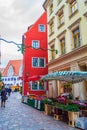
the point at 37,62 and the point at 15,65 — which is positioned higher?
the point at 15,65

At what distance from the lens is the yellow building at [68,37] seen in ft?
51.5

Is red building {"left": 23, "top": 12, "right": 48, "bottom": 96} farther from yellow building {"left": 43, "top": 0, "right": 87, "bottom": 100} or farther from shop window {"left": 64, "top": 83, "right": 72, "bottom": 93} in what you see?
shop window {"left": 64, "top": 83, "right": 72, "bottom": 93}

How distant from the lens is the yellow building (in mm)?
15692

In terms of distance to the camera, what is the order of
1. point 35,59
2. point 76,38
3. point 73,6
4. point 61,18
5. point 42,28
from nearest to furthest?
point 76,38, point 73,6, point 61,18, point 35,59, point 42,28

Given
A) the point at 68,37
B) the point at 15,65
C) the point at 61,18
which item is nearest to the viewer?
the point at 68,37

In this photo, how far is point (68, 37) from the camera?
18328mm

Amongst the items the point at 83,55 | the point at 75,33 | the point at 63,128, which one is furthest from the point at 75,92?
the point at 63,128

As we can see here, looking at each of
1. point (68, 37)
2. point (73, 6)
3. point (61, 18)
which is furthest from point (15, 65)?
point (73, 6)

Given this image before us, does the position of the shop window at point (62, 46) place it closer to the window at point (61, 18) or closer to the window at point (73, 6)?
the window at point (61, 18)

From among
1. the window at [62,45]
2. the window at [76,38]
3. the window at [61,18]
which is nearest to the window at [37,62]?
the window at [62,45]

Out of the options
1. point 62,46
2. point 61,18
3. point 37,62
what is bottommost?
point 37,62

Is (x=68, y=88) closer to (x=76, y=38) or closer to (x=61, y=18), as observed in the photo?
(x=76, y=38)

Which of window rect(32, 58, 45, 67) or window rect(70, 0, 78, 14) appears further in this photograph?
window rect(32, 58, 45, 67)

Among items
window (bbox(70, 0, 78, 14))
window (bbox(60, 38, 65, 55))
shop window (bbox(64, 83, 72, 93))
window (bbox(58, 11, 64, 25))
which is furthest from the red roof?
window (bbox(70, 0, 78, 14))
